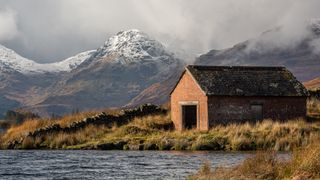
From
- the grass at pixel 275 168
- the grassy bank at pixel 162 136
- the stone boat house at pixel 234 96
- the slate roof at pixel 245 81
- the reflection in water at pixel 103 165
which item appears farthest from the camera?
the slate roof at pixel 245 81

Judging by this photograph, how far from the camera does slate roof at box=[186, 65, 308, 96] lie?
5547cm

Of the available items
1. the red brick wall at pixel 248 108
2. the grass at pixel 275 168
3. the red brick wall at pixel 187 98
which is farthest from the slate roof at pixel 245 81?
the grass at pixel 275 168

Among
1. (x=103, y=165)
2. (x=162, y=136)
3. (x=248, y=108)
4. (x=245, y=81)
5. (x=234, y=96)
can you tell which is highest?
(x=245, y=81)

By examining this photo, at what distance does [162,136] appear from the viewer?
50.7 meters

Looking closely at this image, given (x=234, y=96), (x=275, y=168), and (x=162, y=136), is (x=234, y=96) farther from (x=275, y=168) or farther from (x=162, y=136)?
(x=275, y=168)

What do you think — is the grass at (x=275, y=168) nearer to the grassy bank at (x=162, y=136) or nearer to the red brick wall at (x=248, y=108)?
the grassy bank at (x=162, y=136)

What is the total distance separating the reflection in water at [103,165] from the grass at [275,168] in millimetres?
3515

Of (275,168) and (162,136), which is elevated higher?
(162,136)

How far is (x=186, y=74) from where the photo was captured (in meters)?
58.2

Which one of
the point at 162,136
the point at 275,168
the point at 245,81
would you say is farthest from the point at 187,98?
the point at 275,168

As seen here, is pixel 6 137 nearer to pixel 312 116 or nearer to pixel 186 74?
pixel 186 74

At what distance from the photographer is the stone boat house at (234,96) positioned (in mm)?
54938

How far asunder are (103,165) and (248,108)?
77.4 ft

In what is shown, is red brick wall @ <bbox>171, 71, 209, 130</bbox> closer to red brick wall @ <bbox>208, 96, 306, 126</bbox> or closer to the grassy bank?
red brick wall @ <bbox>208, 96, 306, 126</bbox>
